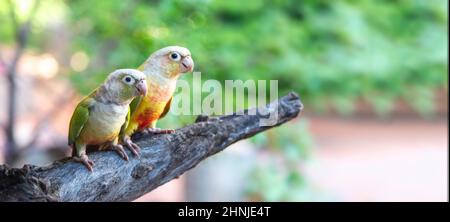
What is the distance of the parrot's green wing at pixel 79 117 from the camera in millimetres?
820

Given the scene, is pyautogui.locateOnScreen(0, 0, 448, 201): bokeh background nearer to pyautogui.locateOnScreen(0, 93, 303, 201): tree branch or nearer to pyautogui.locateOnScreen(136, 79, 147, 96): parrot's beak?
pyautogui.locateOnScreen(0, 93, 303, 201): tree branch

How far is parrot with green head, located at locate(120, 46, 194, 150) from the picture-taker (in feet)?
2.69

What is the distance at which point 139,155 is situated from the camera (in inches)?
33.9

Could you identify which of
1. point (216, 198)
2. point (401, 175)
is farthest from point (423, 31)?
point (216, 198)

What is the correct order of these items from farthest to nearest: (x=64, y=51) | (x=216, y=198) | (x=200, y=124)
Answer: (x=64, y=51) < (x=216, y=198) < (x=200, y=124)

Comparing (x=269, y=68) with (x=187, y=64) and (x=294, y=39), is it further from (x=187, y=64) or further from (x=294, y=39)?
(x=187, y=64)

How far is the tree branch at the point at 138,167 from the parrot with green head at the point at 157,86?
0.08 ft

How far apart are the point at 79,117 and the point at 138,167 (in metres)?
0.09

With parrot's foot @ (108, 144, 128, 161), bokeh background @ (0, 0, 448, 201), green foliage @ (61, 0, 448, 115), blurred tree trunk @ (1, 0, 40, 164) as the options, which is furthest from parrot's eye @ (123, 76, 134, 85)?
blurred tree trunk @ (1, 0, 40, 164)

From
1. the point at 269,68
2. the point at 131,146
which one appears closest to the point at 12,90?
the point at 269,68

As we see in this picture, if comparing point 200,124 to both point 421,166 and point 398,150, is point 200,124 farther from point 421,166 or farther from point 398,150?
point 398,150

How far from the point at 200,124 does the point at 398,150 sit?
9.30 ft

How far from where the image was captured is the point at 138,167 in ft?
2.79
